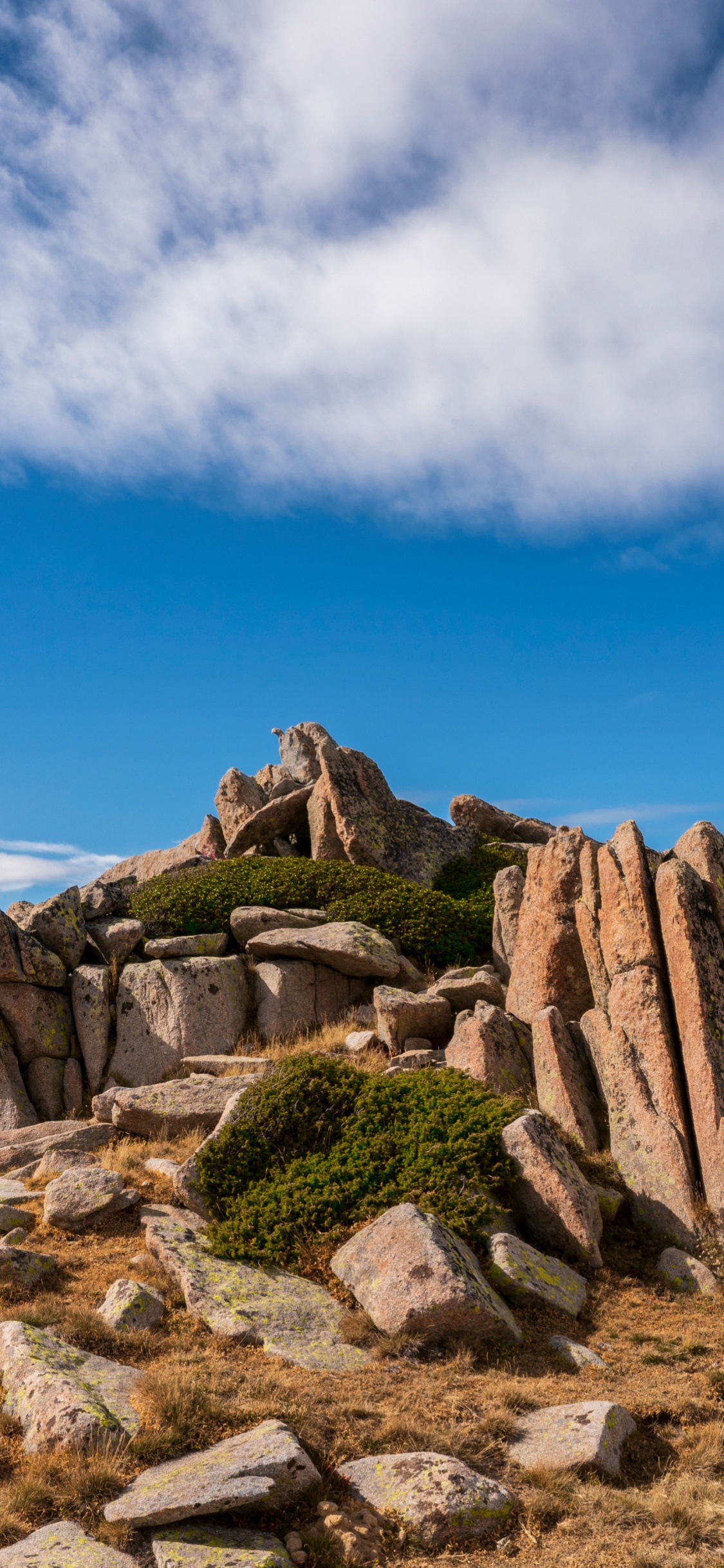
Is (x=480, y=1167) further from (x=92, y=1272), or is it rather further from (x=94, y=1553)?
(x=94, y=1553)

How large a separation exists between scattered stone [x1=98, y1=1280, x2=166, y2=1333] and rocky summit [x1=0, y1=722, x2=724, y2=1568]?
5 cm

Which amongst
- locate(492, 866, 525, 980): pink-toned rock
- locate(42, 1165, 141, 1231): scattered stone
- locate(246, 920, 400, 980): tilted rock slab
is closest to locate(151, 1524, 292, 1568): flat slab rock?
locate(42, 1165, 141, 1231): scattered stone

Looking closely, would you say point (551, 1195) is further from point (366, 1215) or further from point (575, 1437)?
point (575, 1437)

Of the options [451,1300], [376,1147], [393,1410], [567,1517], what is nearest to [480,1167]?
[376,1147]

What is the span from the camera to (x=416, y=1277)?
11.3 metres

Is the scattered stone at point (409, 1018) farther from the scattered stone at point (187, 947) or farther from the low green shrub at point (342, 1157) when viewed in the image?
the scattered stone at point (187, 947)

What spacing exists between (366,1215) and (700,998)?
574 centimetres

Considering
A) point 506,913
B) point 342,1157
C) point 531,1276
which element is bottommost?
point 531,1276

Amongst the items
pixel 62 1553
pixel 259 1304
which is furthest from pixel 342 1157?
pixel 62 1553

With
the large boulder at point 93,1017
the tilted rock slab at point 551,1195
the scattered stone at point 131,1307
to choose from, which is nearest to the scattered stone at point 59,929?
the large boulder at point 93,1017

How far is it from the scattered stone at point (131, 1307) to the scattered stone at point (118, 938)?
38.9 ft

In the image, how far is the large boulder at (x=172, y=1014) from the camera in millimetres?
21328

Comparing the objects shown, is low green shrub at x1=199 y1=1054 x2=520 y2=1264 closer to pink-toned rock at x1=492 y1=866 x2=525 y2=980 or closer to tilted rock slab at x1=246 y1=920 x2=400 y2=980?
tilted rock slab at x1=246 y1=920 x2=400 y2=980

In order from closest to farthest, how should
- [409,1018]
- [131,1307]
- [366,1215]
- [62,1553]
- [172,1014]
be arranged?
[62,1553] → [131,1307] → [366,1215] → [409,1018] → [172,1014]
